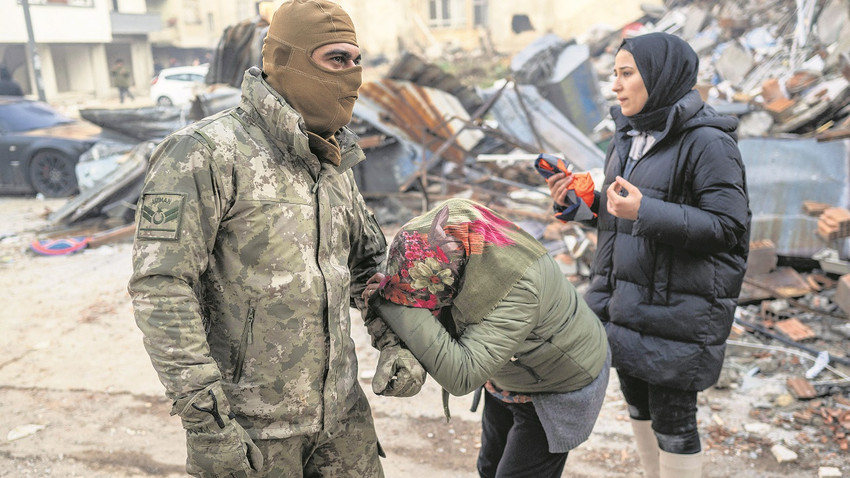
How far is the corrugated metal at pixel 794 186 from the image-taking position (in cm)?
509

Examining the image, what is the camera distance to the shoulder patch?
1.52 meters

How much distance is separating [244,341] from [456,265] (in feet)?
2.01

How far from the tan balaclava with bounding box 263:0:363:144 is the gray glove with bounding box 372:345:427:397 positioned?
656 mm

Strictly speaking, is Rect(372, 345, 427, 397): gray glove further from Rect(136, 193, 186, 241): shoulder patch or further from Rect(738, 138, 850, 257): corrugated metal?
Rect(738, 138, 850, 257): corrugated metal

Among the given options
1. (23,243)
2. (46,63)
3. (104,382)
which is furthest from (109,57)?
(104,382)

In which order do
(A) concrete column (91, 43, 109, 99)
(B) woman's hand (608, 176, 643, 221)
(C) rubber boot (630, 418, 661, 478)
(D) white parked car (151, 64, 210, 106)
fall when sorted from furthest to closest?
(A) concrete column (91, 43, 109, 99) → (D) white parked car (151, 64, 210, 106) → (C) rubber boot (630, 418, 661, 478) → (B) woman's hand (608, 176, 643, 221)

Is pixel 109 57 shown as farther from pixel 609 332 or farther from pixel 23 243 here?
pixel 609 332

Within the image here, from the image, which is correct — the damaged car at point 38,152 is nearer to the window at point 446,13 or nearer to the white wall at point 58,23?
the window at point 446,13

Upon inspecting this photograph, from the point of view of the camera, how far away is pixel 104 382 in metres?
4.19

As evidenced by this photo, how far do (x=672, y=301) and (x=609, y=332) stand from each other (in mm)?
271

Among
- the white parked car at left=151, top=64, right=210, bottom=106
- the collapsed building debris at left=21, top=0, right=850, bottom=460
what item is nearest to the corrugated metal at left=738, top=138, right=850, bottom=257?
the collapsed building debris at left=21, top=0, right=850, bottom=460

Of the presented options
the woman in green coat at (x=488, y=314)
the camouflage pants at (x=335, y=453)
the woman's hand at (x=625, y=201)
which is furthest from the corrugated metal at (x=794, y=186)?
the camouflage pants at (x=335, y=453)

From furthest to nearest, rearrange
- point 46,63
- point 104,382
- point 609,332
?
point 46,63 < point 104,382 < point 609,332

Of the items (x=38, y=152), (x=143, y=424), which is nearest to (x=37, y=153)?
(x=38, y=152)
